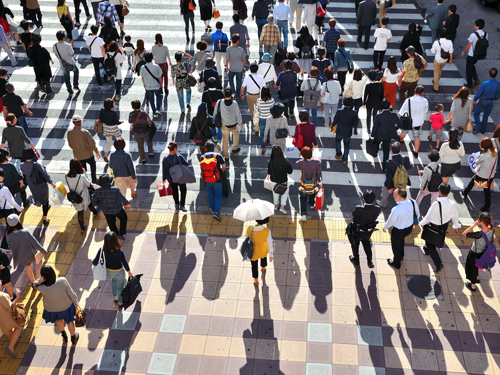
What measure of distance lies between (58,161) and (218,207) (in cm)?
476

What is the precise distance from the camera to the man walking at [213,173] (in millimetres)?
10141

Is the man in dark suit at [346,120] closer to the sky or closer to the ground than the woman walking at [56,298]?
closer to the sky

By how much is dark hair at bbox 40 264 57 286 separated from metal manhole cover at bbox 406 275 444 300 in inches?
230

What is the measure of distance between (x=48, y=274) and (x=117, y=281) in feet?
4.39

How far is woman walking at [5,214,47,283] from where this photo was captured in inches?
347

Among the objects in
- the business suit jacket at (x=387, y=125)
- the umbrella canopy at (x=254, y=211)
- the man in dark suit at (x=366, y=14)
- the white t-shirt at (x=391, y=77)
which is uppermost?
the man in dark suit at (x=366, y=14)

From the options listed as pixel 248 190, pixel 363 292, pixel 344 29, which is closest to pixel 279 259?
pixel 363 292

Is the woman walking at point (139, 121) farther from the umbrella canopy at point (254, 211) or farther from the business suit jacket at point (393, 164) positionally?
the business suit jacket at point (393, 164)

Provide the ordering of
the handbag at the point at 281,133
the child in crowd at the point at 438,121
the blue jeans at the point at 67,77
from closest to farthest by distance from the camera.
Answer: the handbag at the point at 281,133, the child in crowd at the point at 438,121, the blue jeans at the point at 67,77

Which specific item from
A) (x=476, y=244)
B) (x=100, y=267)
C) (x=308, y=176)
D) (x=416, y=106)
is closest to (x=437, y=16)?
(x=416, y=106)

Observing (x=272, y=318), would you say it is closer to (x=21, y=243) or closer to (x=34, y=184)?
(x=21, y=243)

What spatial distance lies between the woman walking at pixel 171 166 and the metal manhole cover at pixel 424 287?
4768 mm

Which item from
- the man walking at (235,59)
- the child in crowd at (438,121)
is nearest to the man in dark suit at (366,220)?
the child in crowd at (438,121)

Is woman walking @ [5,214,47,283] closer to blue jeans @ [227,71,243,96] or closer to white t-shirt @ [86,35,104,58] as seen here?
blue jeans @ [227,71,243,96]
